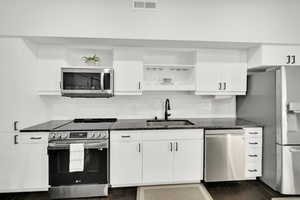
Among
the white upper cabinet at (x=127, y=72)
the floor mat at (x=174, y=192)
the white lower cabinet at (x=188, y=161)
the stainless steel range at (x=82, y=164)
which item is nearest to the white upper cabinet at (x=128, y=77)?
the white upper cabinet at (x=127, y=72)

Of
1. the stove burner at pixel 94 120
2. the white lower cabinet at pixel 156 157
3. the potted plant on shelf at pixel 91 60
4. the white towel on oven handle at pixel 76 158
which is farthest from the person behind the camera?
the stove burner at pixel 94 120

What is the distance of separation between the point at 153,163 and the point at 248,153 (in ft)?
4.73

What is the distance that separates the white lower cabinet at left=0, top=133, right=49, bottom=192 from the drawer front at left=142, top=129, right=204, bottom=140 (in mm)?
1365

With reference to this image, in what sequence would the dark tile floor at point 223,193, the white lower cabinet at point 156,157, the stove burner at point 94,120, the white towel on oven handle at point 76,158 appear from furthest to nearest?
the stove burner at point 94,120, the white lower cabinet at point 156,157, the dark tile floor at point 223,193, the white towel on oven handle at point 76,158

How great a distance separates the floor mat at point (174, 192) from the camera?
8.23ft

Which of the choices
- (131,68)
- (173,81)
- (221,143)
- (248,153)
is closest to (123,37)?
(131,68)

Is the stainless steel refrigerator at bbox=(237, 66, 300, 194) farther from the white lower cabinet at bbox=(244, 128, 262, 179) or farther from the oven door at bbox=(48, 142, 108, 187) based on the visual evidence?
the oven door at bbox=(48, 142, 108, 187)

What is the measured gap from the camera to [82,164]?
2459mm

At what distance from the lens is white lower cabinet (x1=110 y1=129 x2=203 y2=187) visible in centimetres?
265

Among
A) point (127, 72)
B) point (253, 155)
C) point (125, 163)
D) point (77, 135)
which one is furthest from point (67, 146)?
point (253, 155)

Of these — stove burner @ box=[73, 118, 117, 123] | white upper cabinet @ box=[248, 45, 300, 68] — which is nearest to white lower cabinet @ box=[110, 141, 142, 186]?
stove burner @ box=[73, 118, 117, 123]

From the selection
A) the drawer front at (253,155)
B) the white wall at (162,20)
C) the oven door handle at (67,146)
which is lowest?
the drawer front at (253,155)

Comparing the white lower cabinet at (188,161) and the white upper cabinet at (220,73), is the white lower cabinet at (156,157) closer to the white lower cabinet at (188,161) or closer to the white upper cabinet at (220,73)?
the white lower cabinet at (188,161)

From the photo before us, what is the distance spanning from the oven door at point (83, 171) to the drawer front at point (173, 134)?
615mm
